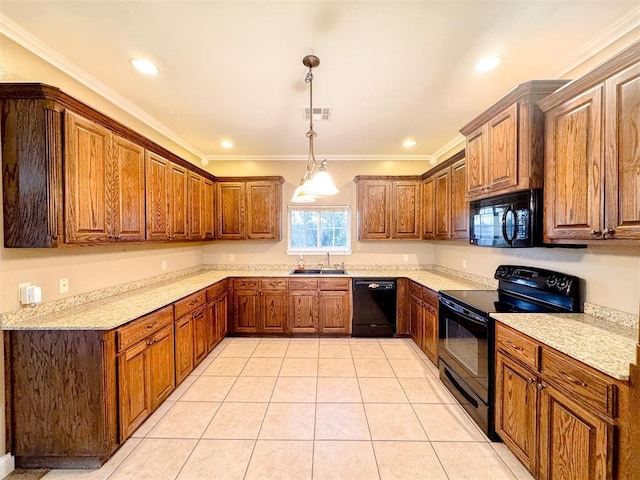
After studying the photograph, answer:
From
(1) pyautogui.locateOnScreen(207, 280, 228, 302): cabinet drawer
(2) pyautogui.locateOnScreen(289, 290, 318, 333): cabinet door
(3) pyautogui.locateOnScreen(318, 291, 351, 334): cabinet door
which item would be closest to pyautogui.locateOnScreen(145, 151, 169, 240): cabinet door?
(1) pyautogui.locateOnScreen(207, 280, 228, 302): cabinet drawer

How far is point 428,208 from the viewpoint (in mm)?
4254

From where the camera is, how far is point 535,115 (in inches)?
78.0

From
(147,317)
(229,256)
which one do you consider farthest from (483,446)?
(229,256)

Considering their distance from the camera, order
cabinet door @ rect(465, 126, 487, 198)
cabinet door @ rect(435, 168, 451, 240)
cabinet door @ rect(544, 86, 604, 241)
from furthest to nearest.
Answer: cabinet door @ rect(435, 168, 451, 240) < cabinet door @ rect(465, 126, 487, 198) < cabinet door @ rect(544, 86, 604, 241)

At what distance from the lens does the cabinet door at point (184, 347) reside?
2.73 metres

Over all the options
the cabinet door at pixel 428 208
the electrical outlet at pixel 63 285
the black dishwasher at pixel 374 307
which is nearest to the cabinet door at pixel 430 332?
the black dishwasher at pixel 374 307

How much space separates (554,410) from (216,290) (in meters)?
3.44

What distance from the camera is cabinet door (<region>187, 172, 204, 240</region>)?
3658 mm

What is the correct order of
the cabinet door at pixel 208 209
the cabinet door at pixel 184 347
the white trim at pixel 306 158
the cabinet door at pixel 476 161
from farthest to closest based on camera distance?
the white trim at pixel 306 158
the cabinet door at pixel 208 209
the cabinet door at pixel 184 347
the cabinet door at pixel 476 161

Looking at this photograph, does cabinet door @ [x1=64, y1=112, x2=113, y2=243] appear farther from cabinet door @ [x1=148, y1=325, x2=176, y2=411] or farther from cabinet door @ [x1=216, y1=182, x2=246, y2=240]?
cabinet door @ [x1=216, y1=182, x2=246, y2=240]

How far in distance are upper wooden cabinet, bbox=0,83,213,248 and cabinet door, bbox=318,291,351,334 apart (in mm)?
2555

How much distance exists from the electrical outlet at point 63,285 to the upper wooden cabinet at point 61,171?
0.40 metres

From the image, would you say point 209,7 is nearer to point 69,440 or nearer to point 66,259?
point 66,259

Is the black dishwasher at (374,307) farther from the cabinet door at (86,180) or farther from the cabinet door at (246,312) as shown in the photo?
the cabinet door at (86,180)
